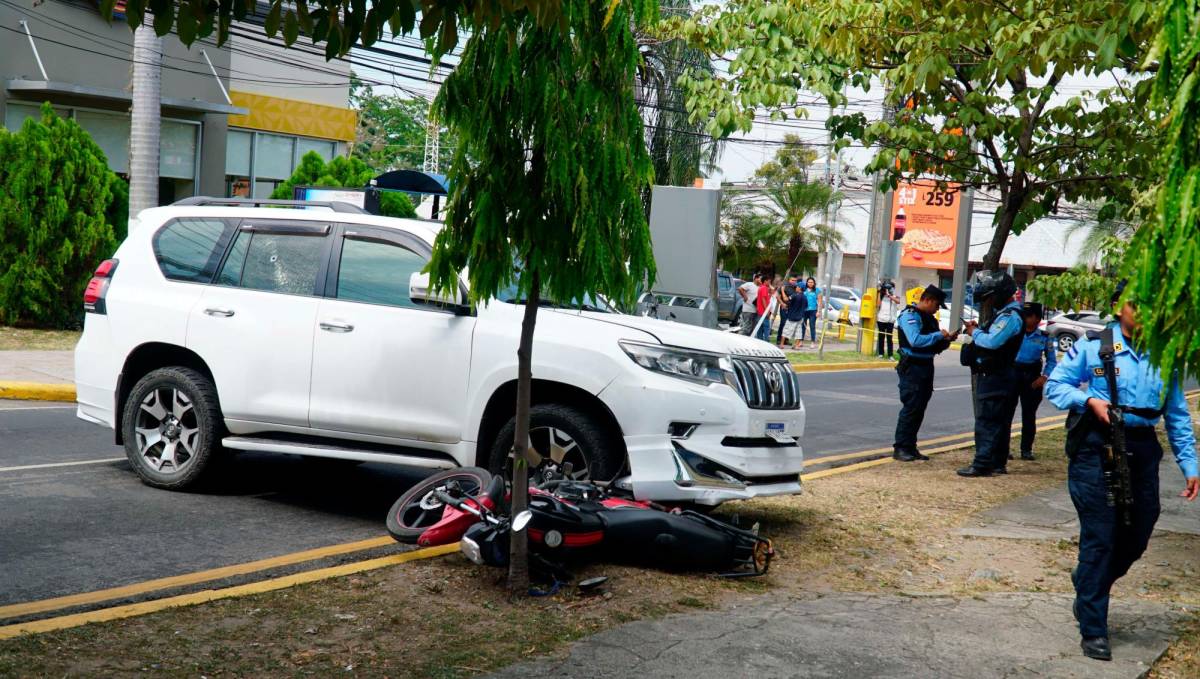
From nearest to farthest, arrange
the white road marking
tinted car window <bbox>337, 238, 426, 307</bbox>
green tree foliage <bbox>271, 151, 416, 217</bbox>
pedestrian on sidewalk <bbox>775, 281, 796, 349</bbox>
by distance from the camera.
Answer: tinted car window <bbox>337, 238, 426, 307</bbox> < the white road marking < green tree foliage <bbox>271, 151, 416, 217</bbox> < pedestrian on sidewalk <bbox>775, 281, 796, 349</bbox>

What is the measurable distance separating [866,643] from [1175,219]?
246cm

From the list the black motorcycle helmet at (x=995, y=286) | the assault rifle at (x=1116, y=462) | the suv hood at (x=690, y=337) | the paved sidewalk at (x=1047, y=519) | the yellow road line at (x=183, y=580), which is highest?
the black motorcycle helmet at (x=995, y=286)

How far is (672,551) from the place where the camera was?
253 inches

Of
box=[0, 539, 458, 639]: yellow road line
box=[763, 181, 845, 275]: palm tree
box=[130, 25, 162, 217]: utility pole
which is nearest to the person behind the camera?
box=[0, 539, 458, 639]: yellow road line

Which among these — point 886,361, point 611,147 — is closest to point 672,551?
point 611,147

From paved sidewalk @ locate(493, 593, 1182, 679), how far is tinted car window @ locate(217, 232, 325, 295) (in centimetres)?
363

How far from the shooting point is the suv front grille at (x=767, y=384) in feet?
23.4

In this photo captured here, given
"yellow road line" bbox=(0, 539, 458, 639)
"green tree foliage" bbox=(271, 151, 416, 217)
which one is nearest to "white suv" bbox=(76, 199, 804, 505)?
"yellow road line" bbox=(0, 539, 458, 639)

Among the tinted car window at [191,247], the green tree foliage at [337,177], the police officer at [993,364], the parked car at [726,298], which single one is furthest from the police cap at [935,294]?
the parked car at [726,298]

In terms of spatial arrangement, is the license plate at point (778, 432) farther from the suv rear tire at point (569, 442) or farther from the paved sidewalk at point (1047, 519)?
the paved sidewalk at point (1047, 519)

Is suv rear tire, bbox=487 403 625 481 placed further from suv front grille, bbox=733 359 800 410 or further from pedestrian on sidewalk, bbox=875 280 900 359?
pedestrian on sidewalk, bbox=875 280 900 359

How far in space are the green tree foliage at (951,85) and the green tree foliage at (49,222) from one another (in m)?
10.8

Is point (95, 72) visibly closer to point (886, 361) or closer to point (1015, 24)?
point (886, 361)

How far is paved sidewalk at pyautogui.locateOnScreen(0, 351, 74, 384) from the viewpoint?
13288 mm
